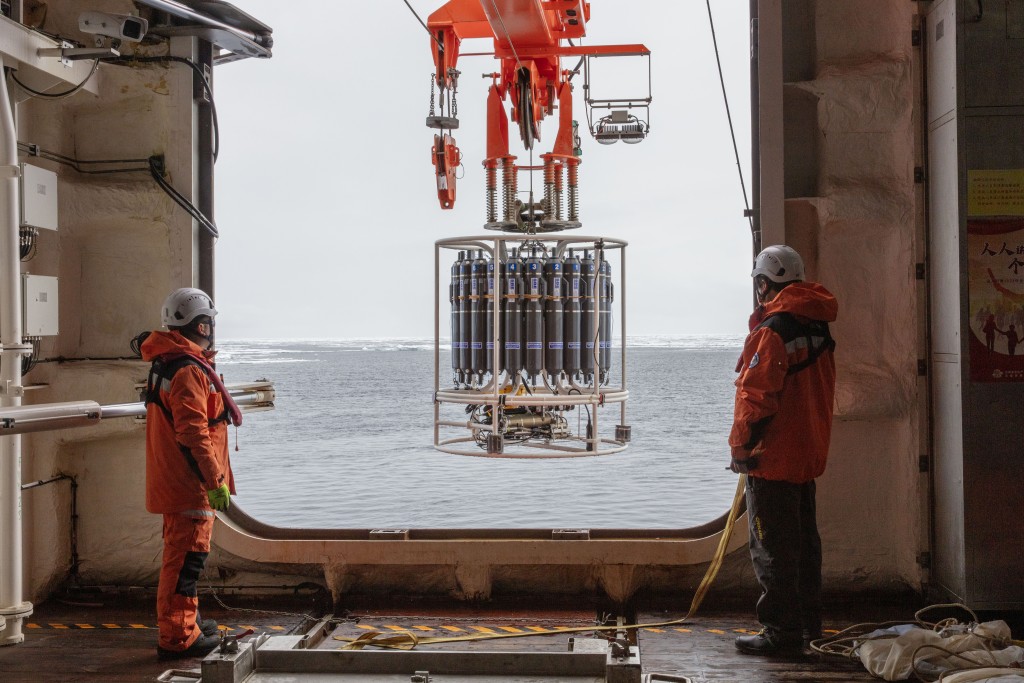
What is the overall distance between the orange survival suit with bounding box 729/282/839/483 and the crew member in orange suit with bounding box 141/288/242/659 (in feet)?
8.38

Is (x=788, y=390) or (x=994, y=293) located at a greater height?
(x=994, y=293)

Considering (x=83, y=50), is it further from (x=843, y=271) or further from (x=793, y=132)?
(x=843, y=271)

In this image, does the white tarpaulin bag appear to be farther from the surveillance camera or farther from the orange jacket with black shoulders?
the surveillance camera

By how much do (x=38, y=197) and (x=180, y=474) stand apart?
6.46 feet

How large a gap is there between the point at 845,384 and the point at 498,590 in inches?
94.0

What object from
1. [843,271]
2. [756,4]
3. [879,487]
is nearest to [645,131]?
[756,4]

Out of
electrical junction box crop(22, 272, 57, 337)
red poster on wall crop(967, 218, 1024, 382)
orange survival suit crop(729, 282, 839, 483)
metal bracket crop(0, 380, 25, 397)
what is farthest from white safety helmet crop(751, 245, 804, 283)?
electrical junction box crop(22, 272, 57, 337)

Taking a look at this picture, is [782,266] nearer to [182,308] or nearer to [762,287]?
[762,287]

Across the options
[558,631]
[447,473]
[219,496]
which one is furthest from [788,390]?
[447,473]

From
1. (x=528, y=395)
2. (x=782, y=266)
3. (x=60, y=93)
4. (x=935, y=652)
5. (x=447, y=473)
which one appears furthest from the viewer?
(x=447, y=473)

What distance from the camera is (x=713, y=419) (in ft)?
127

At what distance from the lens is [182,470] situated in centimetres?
447

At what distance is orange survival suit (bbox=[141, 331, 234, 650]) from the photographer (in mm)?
4402

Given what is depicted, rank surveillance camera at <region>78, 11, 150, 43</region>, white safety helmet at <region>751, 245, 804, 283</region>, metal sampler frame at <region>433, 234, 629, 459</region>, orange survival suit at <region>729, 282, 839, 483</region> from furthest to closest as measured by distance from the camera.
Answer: metal sampler frame at <region>433, 234, 629, 459</region>
surveillance camera at <region>78, 11, 150, 43</region>
white safety helmet at <region>751, 245, 804, 283</region>
orange survival suit at <region>729, 282, 839, 483</region>
